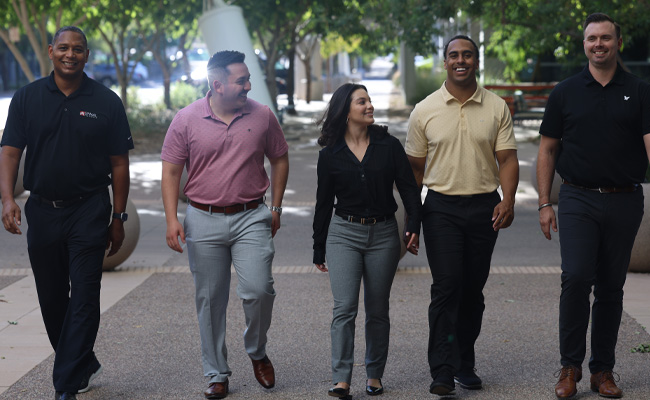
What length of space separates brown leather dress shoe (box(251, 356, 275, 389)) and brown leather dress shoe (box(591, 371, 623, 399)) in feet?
5.63

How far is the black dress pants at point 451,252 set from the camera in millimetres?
5109

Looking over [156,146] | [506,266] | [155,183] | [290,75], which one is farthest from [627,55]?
[506,266]

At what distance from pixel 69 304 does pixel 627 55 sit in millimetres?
29640

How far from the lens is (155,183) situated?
16.0 metres

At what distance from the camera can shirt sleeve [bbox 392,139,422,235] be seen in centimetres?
514

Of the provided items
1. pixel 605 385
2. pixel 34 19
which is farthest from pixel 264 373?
pixel 34 19

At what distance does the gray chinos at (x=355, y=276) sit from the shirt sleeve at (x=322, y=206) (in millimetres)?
45

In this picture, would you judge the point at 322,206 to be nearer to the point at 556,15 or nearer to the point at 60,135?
the point at 60,135

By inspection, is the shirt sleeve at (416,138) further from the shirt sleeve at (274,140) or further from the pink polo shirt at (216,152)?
the pink polo shirt at (216,152)

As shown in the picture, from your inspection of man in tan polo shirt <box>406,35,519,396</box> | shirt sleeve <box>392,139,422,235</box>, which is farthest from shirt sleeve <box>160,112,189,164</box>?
man in tan polo shirt <box>406,35,519,396</box>

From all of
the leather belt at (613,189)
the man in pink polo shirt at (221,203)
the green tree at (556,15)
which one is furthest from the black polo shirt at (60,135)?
the green tree at (556,15)

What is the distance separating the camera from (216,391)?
517cm

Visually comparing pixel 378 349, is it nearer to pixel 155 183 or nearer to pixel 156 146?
pixel 155 183

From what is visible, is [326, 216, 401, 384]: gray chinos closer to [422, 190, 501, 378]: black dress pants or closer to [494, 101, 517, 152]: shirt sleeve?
[422, 190, 501, 378]: black dress pants
